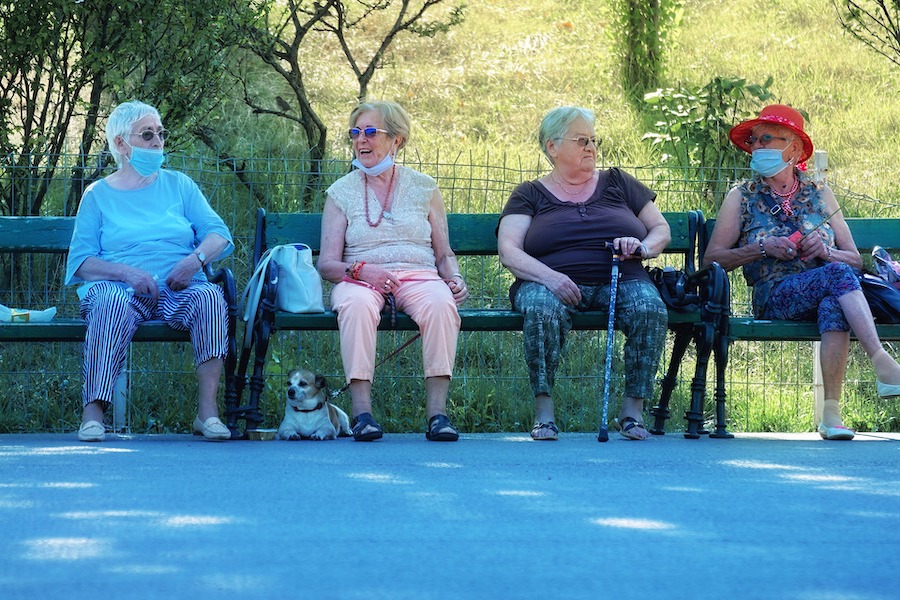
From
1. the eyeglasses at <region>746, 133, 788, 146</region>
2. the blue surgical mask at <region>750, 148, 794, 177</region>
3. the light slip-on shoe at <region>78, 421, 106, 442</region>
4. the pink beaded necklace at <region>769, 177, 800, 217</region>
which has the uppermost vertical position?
the eyeglasses at <region>746, 133, 788, 146</region>

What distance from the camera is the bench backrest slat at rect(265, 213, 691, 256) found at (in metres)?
6.39

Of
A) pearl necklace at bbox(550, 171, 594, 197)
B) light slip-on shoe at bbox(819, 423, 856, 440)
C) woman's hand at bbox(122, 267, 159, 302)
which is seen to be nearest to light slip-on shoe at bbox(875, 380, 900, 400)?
light slip-on shoe at bbox(819, 423, 856, 440)

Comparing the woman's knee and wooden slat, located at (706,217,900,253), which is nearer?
the woman's knee

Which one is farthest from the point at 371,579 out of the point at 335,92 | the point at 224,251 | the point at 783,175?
the point at 335,92

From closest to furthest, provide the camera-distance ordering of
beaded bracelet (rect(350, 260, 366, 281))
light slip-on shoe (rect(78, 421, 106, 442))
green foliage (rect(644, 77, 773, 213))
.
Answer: light slip-on shoe (rect(78, 421, 106, 442)) → beaded bracelet (rect(350, 260, 366, 281)) → green foliage (rect(644, 77, 773, 213))

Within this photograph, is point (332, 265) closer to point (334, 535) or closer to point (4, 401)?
point (4, 401)

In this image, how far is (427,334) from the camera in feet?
18.9

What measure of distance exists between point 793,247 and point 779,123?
616 mm

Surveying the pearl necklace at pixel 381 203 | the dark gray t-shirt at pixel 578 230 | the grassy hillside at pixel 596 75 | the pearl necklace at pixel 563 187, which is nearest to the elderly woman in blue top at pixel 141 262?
the pearl necklace at pixel 381 203

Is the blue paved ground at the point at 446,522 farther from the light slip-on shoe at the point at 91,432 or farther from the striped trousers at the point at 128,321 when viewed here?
the striped trousers at the point at 128,321

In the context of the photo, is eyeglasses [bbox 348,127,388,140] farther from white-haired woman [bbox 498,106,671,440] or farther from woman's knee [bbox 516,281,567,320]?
woman's knee [bbox 516,281,567,320]

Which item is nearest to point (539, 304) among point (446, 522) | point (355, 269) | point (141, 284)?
point (355, 269)

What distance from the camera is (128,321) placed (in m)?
5.65

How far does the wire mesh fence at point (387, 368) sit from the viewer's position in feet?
23.0
